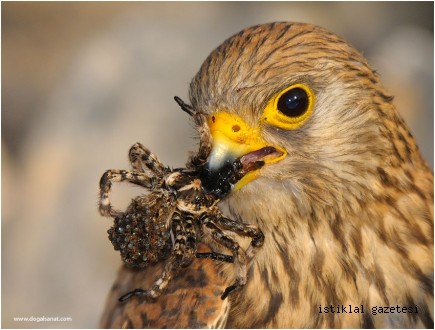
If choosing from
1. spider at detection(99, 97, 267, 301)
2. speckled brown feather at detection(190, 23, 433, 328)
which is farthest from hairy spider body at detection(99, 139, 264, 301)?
speckled brown feather at detection(190, 23, 433, 328)

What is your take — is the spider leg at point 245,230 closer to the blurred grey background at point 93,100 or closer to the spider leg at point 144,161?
the spider leg at point 144,161

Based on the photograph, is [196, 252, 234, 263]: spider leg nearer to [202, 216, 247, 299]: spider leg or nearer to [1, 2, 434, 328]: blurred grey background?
[202, 216, 247, 299]: spider leg

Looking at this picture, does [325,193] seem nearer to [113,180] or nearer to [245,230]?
[245,230]

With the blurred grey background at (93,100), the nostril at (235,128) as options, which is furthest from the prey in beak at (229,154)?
the blurred grey background at (93,100)

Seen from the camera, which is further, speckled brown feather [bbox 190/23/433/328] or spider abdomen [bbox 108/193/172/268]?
speckled brown feather [bbox 190/23/433/328]

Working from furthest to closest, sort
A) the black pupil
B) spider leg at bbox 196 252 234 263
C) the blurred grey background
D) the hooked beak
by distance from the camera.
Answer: the blurred grey background, spider leg at bbox 196 252 234 263, the black pupil, the hooked beak

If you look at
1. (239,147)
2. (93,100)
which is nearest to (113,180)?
(239,147)
